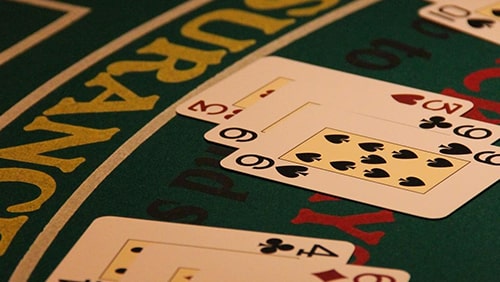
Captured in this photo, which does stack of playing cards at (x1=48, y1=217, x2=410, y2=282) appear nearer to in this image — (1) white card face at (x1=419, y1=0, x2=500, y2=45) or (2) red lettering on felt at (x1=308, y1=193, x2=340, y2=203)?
(2) red lettering on felt at (x1=308, y1=193, x2=340, y2=203)

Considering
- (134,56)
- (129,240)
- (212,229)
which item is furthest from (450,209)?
(134,56)

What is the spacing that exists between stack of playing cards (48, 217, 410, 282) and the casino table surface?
103 mm

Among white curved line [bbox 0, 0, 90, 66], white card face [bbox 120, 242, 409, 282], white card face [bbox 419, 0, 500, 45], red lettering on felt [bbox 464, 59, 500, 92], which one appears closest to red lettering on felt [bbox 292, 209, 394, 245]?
white card face [bbox 120, 242, 409, 282]

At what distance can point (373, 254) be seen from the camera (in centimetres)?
404

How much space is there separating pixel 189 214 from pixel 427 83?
4.50 feet

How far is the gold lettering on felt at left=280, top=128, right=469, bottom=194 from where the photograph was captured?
440 cm

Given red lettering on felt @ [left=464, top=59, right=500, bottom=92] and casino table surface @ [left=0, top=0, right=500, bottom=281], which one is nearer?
casino table surface @ [left=0, top=0, right=500, bottom=281]

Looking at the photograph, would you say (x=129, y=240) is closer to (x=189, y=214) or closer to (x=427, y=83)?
(x=189, y=214)

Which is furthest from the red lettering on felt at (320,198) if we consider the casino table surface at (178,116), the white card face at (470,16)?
the white card face at (470,16)

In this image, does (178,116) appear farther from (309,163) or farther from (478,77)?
(478,77)

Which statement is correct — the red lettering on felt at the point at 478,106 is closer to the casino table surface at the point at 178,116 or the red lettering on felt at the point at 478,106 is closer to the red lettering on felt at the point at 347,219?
the casino table surface at the point at 178,116

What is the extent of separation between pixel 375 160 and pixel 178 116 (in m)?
0.90

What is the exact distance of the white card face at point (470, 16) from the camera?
5637 millimetres

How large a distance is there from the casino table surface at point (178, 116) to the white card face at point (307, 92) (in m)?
0.09
